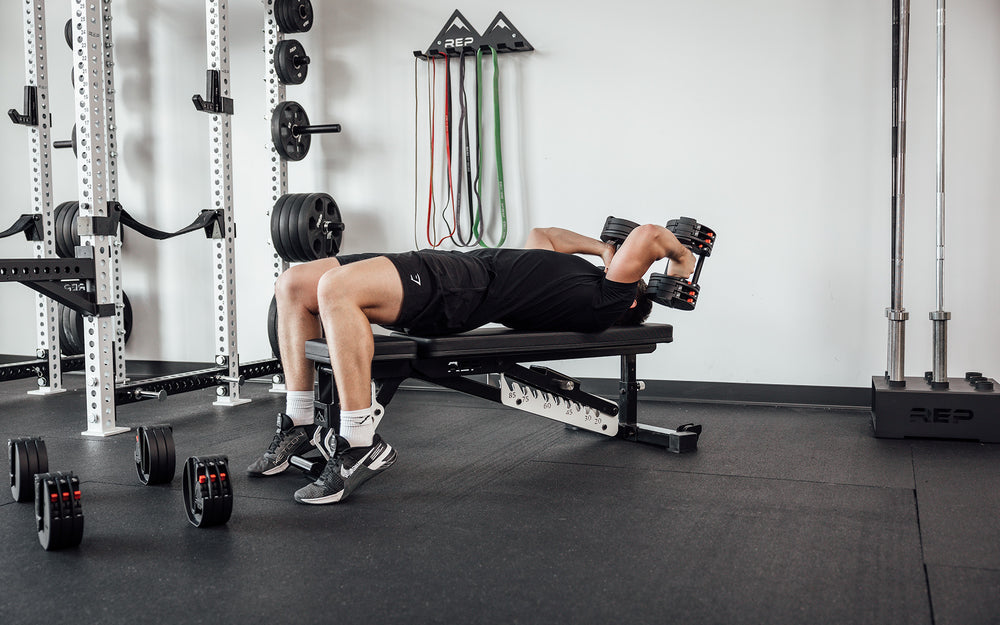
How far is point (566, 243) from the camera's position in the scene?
9.76 feet

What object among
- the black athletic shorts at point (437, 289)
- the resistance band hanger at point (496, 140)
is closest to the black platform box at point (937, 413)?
the black athletic shorts at point (437, 289)

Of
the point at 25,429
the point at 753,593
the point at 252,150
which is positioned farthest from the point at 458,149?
the point at 753,593

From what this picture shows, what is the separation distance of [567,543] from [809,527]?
0.59 m

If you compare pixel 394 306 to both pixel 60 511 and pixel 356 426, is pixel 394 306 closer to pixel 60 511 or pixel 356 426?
pixel 356 426

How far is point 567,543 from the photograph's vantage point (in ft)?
6.17

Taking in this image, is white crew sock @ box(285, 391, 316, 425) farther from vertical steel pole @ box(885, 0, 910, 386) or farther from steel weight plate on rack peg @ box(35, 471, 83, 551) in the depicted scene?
vertical steel pole @ box(885, 0, 910, 386)

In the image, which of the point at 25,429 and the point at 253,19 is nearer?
the point at 25,429

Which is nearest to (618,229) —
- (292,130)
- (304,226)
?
(304,226)

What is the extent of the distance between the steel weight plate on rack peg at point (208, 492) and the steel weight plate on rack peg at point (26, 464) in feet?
1.65

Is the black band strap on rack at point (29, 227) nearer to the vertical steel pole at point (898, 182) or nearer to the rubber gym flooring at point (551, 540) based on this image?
the rubber gym flooring at point (551, 540)

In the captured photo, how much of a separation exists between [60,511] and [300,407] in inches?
31.5

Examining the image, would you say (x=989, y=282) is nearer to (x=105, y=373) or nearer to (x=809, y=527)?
(x=809, y=527)

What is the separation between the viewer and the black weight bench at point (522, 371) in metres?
2.36

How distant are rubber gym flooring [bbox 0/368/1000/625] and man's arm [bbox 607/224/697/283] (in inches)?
23.7
